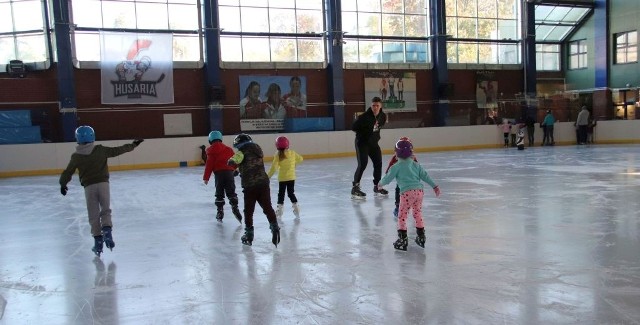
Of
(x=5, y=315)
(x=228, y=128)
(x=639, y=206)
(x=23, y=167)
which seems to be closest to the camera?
(x=5, y=315)

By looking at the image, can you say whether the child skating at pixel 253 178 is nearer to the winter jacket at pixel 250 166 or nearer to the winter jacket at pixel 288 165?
the winter jacket at pixel 250 166

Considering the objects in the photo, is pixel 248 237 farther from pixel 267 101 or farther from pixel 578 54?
pixel 578 54

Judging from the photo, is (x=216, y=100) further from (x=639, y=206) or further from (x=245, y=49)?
(x=639, y=206)

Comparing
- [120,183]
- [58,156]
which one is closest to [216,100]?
[58,156]

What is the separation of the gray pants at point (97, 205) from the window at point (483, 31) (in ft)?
71.3

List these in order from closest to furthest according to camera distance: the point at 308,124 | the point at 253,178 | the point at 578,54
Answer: the point at 253,178 → the point at 308,124 → the point at 578,54

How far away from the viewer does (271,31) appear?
21.8 m

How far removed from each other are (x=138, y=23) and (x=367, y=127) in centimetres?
1463

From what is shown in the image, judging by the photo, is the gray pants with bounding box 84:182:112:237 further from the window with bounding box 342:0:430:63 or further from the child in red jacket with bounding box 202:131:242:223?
the window with bounding box 342:0:430:63

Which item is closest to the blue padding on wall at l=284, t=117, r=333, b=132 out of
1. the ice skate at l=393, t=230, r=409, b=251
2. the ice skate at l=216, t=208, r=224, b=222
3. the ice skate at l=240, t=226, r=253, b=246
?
the ice skate at l=216, t=208, r=224, b=222

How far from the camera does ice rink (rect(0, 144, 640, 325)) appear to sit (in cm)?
310

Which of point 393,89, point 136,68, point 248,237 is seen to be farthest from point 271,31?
point 248,237

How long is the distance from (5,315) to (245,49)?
19.2 metres

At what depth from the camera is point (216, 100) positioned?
20.5 metres
